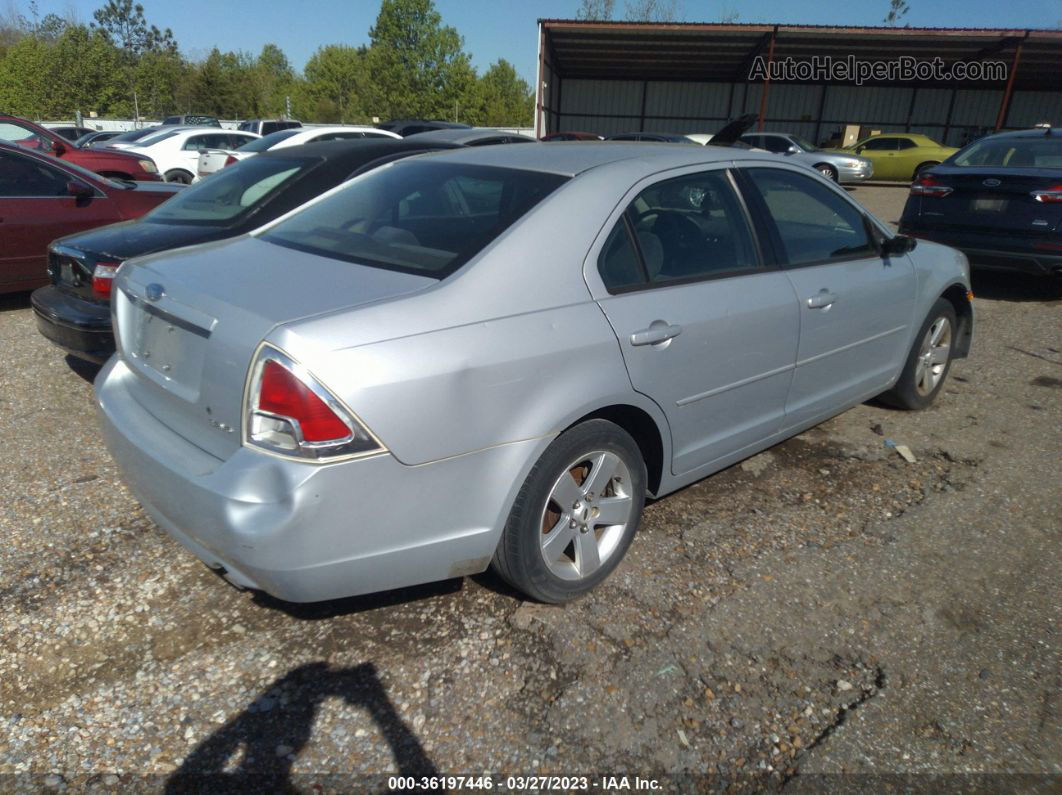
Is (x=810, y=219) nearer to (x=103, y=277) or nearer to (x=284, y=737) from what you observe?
(x=284, y=737)

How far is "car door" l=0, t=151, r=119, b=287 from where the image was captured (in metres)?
6.15

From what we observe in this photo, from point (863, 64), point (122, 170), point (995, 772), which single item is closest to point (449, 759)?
point (995, 772)

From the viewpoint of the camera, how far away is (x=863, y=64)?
2872 centimetres

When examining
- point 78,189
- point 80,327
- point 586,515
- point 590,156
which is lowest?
point 586,515

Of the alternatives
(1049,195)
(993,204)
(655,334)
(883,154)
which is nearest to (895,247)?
(655,334)

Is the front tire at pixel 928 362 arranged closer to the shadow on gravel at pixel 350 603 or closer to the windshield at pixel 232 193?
the shadow on gravel at pixel 350 603

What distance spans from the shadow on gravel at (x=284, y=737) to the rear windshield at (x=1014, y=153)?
7.65 metres

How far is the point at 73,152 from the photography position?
1102 centimetres

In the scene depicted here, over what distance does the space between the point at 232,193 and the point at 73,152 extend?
25.9ft

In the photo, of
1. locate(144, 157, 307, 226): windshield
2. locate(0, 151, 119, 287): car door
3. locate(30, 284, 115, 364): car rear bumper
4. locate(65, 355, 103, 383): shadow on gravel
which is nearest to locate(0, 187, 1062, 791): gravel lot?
locate(30, 284, 115, 364): car rear bumper

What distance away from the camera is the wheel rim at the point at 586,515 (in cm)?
268

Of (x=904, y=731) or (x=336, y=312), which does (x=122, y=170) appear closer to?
(x=336, y=312)

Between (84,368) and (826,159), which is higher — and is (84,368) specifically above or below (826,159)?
below

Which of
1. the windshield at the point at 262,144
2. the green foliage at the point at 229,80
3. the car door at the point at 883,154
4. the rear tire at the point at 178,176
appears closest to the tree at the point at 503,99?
the green foliage at the point at 229,80
